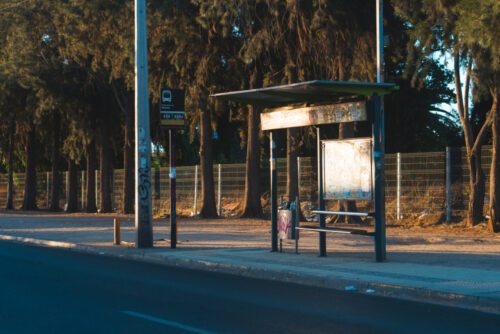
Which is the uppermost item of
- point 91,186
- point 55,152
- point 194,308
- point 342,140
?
point 55,152

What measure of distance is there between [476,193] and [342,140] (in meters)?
9.90

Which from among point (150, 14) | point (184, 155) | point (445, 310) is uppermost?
point (150, 14)

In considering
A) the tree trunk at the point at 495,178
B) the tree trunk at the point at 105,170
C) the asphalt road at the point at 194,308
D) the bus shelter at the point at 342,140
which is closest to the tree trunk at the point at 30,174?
the tree trunk at the point at 105,170

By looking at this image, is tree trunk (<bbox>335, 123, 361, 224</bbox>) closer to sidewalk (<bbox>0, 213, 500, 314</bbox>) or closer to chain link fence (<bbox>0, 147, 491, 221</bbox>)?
sidewalk (<bbox>0, 213, 500, 314</bbox>)

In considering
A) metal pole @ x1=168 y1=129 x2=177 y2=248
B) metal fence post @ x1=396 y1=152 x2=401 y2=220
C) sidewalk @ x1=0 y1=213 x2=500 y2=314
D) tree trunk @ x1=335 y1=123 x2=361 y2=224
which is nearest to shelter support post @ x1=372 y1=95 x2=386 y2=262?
sidewalk @ x1=0 y1=213 x2=500 y2=314

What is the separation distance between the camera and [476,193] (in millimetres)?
24500

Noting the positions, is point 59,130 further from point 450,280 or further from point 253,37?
point 450,280

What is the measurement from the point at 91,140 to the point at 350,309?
31927mm

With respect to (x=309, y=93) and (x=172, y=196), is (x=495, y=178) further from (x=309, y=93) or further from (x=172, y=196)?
(x=172, y=196)

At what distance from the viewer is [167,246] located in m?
20.2

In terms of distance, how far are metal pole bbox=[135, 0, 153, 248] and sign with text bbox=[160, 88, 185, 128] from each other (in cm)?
45

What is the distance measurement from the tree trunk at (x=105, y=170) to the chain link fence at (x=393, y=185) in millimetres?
2074

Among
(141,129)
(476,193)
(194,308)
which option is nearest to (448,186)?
(476,193)

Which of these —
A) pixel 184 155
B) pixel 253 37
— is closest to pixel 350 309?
pixel 253 37
